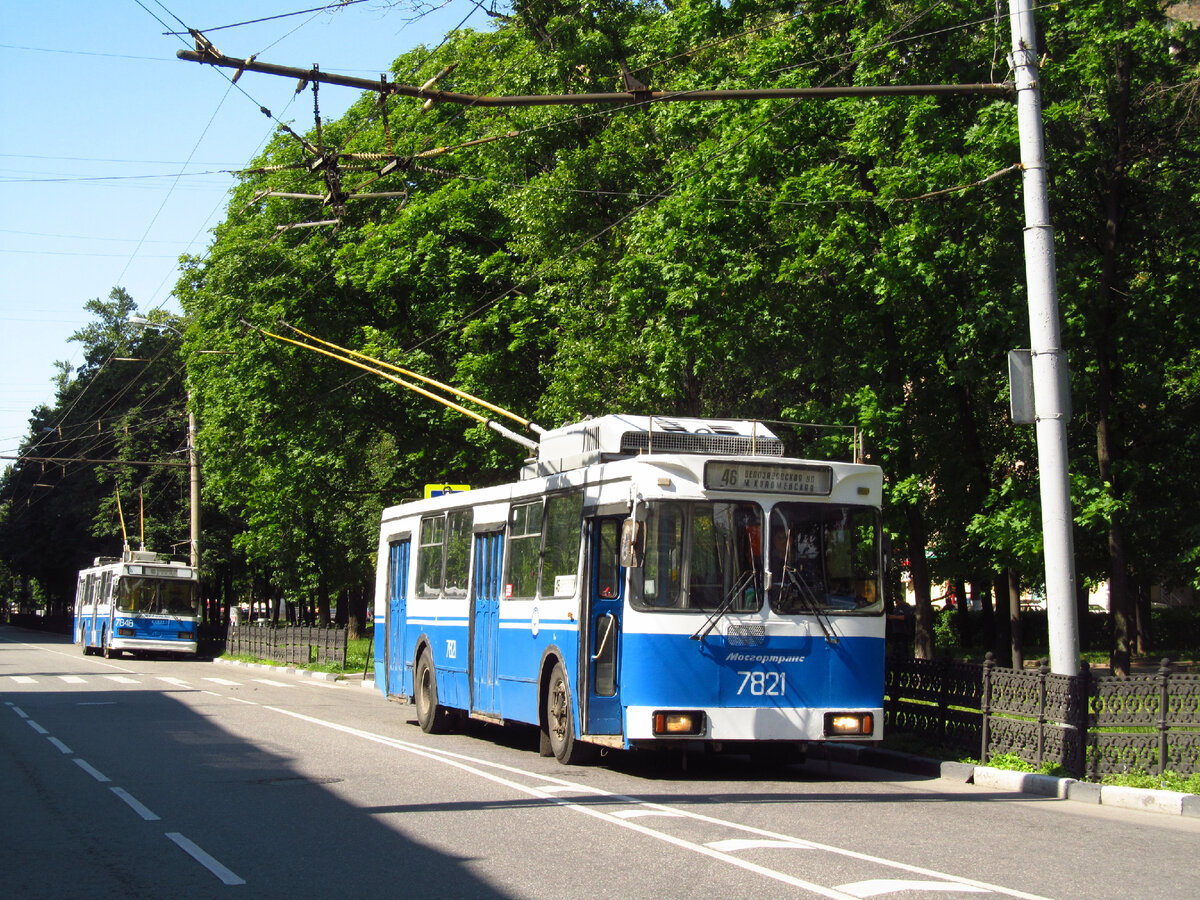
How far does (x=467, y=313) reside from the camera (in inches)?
1168

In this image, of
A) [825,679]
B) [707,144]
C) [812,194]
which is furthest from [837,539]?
[707,144]

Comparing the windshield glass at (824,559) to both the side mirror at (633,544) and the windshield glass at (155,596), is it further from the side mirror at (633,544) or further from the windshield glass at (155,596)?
the windshield glass at (155,596)

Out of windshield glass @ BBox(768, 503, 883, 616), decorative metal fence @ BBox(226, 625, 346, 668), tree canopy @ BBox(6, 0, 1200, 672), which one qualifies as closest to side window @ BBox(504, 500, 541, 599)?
windshield glass @ BBox(768, 503, 883, 616)

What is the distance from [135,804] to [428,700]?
762cm

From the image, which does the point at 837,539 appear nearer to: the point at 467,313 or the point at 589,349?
the point at 589,349

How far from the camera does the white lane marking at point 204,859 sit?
24.2 feet

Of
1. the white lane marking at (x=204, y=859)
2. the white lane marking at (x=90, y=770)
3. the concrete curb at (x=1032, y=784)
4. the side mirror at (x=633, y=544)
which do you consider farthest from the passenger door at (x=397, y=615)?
the white lane marking at (x=204, y=859)

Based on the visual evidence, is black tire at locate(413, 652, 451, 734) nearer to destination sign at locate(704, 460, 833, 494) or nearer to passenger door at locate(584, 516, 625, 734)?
passenger door at locate(584, 516, 625, 734)

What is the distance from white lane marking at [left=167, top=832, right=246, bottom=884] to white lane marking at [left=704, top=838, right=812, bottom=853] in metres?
2.94

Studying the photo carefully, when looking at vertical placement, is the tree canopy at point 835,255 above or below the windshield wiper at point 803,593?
above

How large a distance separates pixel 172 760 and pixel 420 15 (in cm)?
791

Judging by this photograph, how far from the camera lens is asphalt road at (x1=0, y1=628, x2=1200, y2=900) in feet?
23.8

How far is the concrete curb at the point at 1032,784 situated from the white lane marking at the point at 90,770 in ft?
25.1

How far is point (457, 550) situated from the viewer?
17297mm
